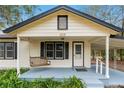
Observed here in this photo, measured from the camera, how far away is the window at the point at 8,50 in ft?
63.8

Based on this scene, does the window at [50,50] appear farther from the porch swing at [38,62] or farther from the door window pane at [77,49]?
the door window pane at [77,49]

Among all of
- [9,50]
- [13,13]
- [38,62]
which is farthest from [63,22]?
[13,13]

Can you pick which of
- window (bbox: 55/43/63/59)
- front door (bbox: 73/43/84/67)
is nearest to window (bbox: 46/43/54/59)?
window (bbox: 55/43/63/59)

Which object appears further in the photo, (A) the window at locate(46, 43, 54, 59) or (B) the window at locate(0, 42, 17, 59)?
(B) the window at locate(0, 42, 17, 59)

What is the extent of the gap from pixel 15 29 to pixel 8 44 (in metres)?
6.44

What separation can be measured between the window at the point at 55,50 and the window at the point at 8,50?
8.85ft

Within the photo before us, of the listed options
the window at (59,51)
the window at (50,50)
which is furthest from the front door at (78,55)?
the window at (50,50)

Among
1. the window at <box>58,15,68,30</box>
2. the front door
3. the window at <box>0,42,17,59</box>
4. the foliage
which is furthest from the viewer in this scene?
the foliage

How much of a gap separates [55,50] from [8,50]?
4.01 meters

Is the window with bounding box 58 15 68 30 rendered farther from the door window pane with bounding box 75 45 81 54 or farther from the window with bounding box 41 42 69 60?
the door window pane with bounding box 75 45 81 54

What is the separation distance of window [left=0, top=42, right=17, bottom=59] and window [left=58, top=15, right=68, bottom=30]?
6927 mm

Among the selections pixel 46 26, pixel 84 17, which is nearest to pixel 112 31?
pixel 84 17

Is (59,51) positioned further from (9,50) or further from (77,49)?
(9,50)

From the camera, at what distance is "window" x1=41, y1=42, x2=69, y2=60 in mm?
18453
